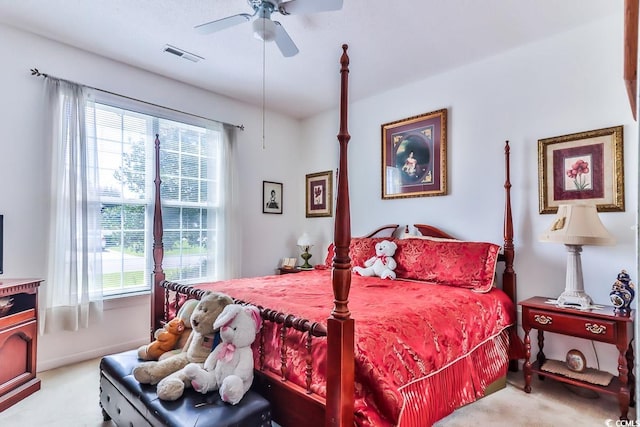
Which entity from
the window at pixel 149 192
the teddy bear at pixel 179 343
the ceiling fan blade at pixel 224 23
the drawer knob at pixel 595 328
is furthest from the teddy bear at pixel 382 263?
the ceiling fan blade at pixel 224 23

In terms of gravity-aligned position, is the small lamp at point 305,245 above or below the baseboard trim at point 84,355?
above

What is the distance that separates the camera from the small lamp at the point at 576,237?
7.48 ft

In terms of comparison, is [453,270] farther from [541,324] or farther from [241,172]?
[241,172]

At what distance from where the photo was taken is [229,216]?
4051 millimetres

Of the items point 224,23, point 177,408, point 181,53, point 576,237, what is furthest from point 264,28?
point 576,237

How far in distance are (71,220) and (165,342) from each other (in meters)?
1.67

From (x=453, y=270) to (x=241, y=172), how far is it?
2722 mm

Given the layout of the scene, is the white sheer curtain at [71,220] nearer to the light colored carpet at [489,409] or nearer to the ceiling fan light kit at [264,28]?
the light colored carpet at [489,409]

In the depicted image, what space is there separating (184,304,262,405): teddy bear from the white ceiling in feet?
6.94

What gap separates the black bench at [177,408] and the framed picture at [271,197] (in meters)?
2.86

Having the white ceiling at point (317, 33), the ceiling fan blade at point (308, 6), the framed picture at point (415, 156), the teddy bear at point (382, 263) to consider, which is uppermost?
the white ceiling at point (317, 33)

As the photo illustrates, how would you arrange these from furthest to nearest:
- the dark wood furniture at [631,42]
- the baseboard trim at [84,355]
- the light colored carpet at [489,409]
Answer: the baseboard trim at [84,355] < the light colored carpet at [489,409] < the dark wood furniture at [631,42]

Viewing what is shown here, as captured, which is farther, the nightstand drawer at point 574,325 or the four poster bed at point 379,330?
the nightstand drawer at point 574,325

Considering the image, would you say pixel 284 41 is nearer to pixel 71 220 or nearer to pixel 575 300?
pixel 71 220
